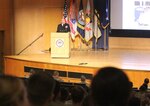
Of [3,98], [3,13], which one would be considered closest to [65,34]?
[3,13]

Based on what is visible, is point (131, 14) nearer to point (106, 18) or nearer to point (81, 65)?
point (106, 18)

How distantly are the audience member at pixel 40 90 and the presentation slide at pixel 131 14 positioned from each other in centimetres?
684

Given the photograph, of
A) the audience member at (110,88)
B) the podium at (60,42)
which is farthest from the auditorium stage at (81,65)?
the audience member at (110,88)

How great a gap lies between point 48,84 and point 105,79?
0.40 m

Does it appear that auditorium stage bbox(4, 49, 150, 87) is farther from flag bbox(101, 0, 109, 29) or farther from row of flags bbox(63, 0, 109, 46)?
row of flags bbox(63, 0, 109, 46)

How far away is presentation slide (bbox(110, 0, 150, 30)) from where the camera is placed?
8.49 metres

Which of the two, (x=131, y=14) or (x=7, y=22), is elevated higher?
(x=131, y=14)

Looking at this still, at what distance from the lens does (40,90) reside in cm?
189

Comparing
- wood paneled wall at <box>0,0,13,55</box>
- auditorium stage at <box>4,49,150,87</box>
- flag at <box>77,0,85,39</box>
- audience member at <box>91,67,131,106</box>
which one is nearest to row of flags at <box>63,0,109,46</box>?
flag at <box>77,0,85,39</box>

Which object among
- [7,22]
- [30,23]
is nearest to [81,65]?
[30,23]

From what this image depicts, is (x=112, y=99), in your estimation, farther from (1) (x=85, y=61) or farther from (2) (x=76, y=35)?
(2) (x=76, y=35)

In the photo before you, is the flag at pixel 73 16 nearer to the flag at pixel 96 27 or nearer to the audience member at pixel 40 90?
the flag at pixel 96 27

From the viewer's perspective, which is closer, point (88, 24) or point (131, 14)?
point (131, 14)

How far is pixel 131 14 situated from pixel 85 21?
1219 mm
